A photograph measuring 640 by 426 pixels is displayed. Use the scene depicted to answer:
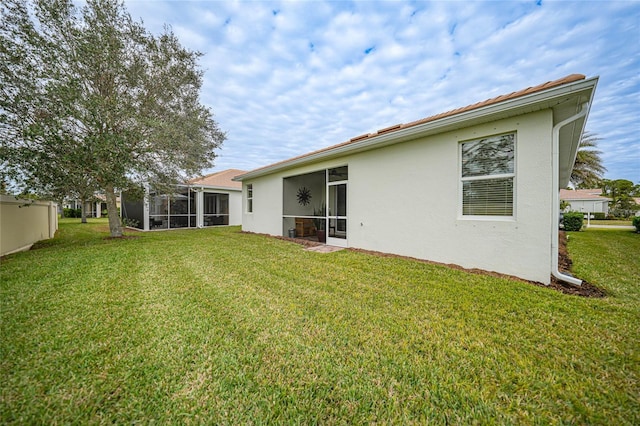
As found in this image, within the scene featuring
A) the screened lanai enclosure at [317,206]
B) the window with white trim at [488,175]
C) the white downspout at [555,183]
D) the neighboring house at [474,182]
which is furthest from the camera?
the screened lanai enclosure at [317,206]

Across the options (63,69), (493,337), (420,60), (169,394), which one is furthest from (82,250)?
(420,60)

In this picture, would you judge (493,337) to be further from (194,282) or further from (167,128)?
(167,128)

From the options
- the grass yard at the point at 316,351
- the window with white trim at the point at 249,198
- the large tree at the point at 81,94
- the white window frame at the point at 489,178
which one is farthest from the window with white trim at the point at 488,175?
the window with white trim at the point at 249,198

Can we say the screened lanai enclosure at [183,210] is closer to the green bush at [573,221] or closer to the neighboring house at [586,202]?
the green bush at [573,221]

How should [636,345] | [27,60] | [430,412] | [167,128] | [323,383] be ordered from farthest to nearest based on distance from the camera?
1. [167,128]
2. [27,60]
3. [636,345]
4. [323,383]
5. [430,412]

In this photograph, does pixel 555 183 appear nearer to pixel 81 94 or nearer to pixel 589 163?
pixel 81 94

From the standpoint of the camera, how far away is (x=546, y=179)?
402cm

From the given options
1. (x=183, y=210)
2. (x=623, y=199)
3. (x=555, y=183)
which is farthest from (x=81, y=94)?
(x=623, y=199)

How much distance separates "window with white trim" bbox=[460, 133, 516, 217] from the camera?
4.48m

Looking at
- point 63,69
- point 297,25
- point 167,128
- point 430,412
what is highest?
point 297,25

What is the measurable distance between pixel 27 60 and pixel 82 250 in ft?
18.0

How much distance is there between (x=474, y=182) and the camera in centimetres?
489

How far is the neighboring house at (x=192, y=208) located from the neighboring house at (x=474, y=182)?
1137 cm

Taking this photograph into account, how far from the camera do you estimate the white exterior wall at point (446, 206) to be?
412 cm
